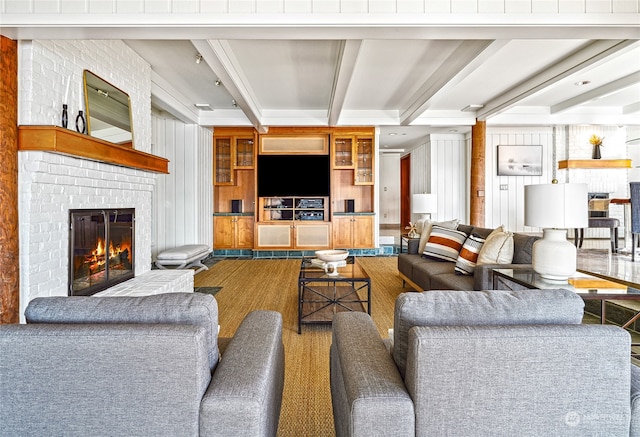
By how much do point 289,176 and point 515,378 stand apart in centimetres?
633

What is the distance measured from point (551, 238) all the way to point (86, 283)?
3.57 meters

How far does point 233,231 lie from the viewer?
7258mm

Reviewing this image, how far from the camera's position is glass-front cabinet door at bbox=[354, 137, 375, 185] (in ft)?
23.5

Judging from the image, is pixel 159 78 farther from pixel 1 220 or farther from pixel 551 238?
pixel 551 238

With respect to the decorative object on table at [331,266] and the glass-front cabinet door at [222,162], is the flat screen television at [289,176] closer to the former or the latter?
the glass-front cabinet door at [222,162]

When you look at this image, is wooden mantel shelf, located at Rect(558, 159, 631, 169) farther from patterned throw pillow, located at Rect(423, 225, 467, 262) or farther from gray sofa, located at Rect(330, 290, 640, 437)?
gray sofa, located at Rect(330, 290, 640, 437)

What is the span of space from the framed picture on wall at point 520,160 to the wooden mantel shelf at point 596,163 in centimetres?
47

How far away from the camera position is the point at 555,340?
0.98 metres

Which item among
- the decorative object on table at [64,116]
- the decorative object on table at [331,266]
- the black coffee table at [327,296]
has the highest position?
the decorative object on table at [64,116]

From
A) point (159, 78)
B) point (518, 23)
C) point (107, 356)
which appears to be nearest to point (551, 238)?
point (518, 23)

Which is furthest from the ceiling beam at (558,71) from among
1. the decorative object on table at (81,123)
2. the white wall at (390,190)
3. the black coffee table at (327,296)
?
the white wall at (390,190)

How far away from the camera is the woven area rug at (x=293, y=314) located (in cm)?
184

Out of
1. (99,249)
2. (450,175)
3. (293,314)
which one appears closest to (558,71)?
(450,175)

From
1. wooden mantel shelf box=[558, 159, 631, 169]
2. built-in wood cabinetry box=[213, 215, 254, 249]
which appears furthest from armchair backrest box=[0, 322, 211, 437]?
wooden mantel shelf box=[558, 159, 631, 169]
